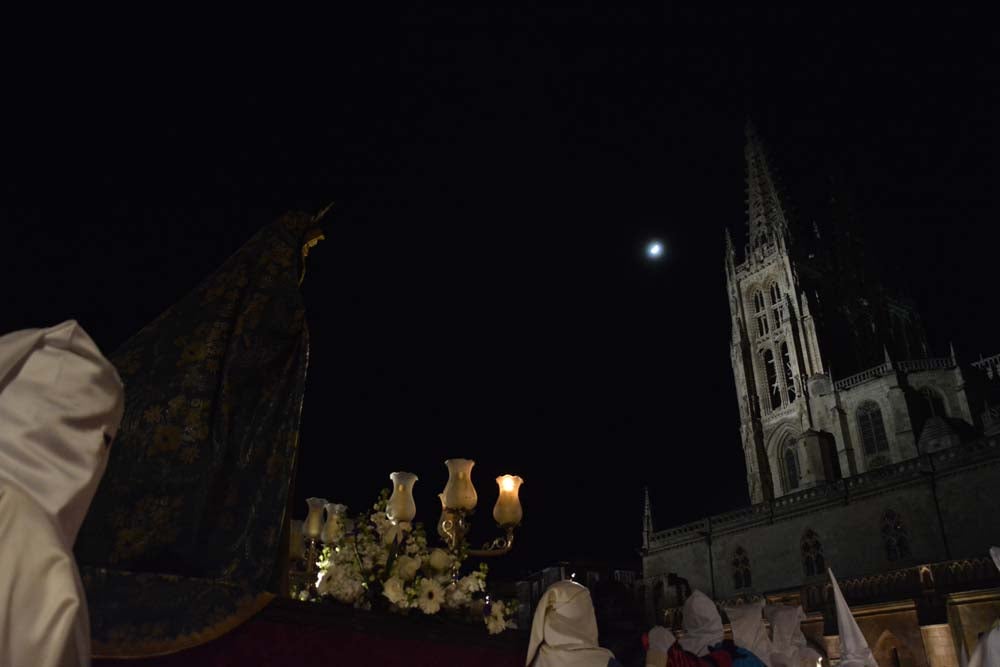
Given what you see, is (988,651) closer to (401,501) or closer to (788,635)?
(788,635)

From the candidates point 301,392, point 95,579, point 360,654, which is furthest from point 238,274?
point 360,654

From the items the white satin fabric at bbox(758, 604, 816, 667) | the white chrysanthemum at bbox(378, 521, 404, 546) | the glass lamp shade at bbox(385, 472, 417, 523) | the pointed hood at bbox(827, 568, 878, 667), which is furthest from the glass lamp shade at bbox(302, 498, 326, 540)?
the pointed hood at bbox(827, 568, 878, 667)

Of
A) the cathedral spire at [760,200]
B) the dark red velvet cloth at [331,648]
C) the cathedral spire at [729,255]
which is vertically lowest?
the dark red velvet cloth at [331,648]

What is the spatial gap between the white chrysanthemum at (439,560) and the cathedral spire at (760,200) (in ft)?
168

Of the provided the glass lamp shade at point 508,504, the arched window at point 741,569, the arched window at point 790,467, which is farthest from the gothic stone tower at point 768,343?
the glass lamp shade at point 508,504

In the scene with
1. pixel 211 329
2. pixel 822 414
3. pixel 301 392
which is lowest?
pixel 301 392

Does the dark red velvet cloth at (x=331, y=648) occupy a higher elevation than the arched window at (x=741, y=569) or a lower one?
lower

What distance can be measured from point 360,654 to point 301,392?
112cm

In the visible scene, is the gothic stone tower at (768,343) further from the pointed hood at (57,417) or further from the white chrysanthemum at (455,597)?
the pointed hood at (57,417)

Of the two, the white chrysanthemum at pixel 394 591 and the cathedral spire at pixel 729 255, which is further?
the cathedral spire at pixel 729 255

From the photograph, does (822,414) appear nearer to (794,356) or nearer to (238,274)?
(794,356)

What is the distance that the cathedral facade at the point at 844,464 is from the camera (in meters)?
21.1

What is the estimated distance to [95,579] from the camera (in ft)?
7.05

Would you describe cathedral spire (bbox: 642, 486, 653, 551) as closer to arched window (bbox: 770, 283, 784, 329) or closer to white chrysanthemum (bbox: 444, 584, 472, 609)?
arched window (bbox: 770, 283, 784, 329)
